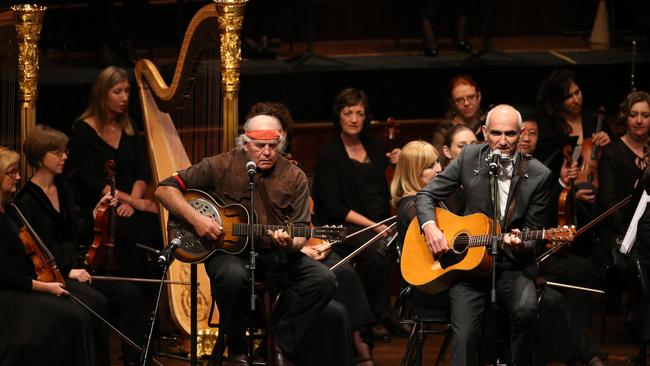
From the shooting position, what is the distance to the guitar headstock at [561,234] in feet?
18.4

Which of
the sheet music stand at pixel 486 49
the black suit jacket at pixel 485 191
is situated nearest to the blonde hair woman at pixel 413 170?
the black suit jacket at pixel 485 191

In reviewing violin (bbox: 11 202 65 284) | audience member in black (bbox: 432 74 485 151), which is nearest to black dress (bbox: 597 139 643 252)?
audience member in black (bbox: 432 74 485 151)

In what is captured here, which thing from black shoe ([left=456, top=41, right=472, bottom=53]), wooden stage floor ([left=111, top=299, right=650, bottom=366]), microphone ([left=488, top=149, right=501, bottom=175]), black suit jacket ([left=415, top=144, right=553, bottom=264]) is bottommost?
→ wooden stage floor ([left=111, top=299, right=650, bottom=366])

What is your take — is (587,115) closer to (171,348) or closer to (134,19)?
(171,348)

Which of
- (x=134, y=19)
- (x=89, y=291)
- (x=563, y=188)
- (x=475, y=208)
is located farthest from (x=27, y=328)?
(x=134, y=19)

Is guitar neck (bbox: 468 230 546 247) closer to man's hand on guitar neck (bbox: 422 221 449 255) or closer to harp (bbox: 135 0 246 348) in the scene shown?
man's hand on guitar neck (bbox: 422 221 449 255)

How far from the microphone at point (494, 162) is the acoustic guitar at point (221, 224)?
0.97 metres

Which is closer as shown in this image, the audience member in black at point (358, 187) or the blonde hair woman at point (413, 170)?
the blonde hair woman at point (413, 170)

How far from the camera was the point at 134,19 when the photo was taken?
34.3 feet

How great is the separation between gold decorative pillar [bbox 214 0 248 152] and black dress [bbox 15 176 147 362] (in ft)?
3.12

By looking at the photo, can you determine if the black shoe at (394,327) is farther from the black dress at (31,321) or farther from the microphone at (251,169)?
the microphone at (251,169)

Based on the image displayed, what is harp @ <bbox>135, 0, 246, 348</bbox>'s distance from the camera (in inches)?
253

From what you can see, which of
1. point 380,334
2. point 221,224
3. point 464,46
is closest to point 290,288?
point 221,224

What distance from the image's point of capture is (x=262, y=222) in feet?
20.7
